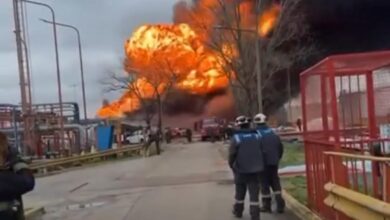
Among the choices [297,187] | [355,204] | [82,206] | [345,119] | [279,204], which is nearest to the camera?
[355,204]

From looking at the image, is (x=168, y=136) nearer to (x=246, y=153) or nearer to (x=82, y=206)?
(x=82, y=206)

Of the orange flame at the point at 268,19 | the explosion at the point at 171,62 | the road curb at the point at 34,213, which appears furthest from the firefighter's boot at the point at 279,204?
the explosion at the point at 171,62

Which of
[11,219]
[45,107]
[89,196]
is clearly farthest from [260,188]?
[45,107]

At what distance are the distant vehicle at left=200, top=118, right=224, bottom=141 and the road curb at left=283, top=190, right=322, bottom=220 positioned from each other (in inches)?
1961

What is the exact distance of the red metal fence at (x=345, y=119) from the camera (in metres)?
9.18

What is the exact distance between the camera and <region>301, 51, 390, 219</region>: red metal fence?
361 inches

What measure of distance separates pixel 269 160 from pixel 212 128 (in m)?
52.6

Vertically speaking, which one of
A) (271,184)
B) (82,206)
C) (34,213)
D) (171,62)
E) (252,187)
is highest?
(171,62)

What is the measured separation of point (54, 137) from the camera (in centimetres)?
4916

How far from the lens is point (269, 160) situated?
40.5 ft

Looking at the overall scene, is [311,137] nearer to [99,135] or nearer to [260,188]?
[260,188]

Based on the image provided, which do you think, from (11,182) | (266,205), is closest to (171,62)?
(266,205)

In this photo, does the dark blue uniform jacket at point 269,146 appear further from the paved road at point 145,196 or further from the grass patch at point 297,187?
the grass patch at point 297,187

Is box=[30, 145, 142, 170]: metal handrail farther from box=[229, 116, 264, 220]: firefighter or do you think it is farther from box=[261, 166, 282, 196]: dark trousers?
box=[229, 116, 264, 220]: firefighter
